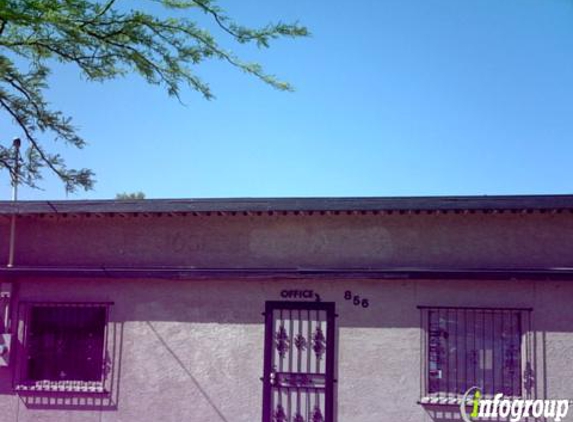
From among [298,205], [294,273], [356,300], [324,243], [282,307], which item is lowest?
[282,307]

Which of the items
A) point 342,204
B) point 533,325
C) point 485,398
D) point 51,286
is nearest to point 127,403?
point 51,286

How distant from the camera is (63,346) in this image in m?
11.0

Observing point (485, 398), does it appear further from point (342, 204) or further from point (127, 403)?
point (127, 403)

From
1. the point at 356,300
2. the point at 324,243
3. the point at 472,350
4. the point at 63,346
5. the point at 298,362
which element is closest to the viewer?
the point at 472,350

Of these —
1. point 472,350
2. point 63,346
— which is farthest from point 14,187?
point 472,350

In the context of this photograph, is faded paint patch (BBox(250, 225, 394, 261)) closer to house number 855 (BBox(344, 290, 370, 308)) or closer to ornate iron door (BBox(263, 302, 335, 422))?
house number 855 (BBox(344, 290, 370, 308))

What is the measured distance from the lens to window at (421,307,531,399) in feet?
32.2

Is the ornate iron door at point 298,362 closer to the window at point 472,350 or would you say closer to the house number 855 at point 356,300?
the house number 855 at point 356,300

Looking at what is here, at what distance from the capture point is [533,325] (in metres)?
9.71

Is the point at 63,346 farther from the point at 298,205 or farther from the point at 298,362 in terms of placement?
the point at 298,205

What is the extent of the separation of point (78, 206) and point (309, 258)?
140 inches
